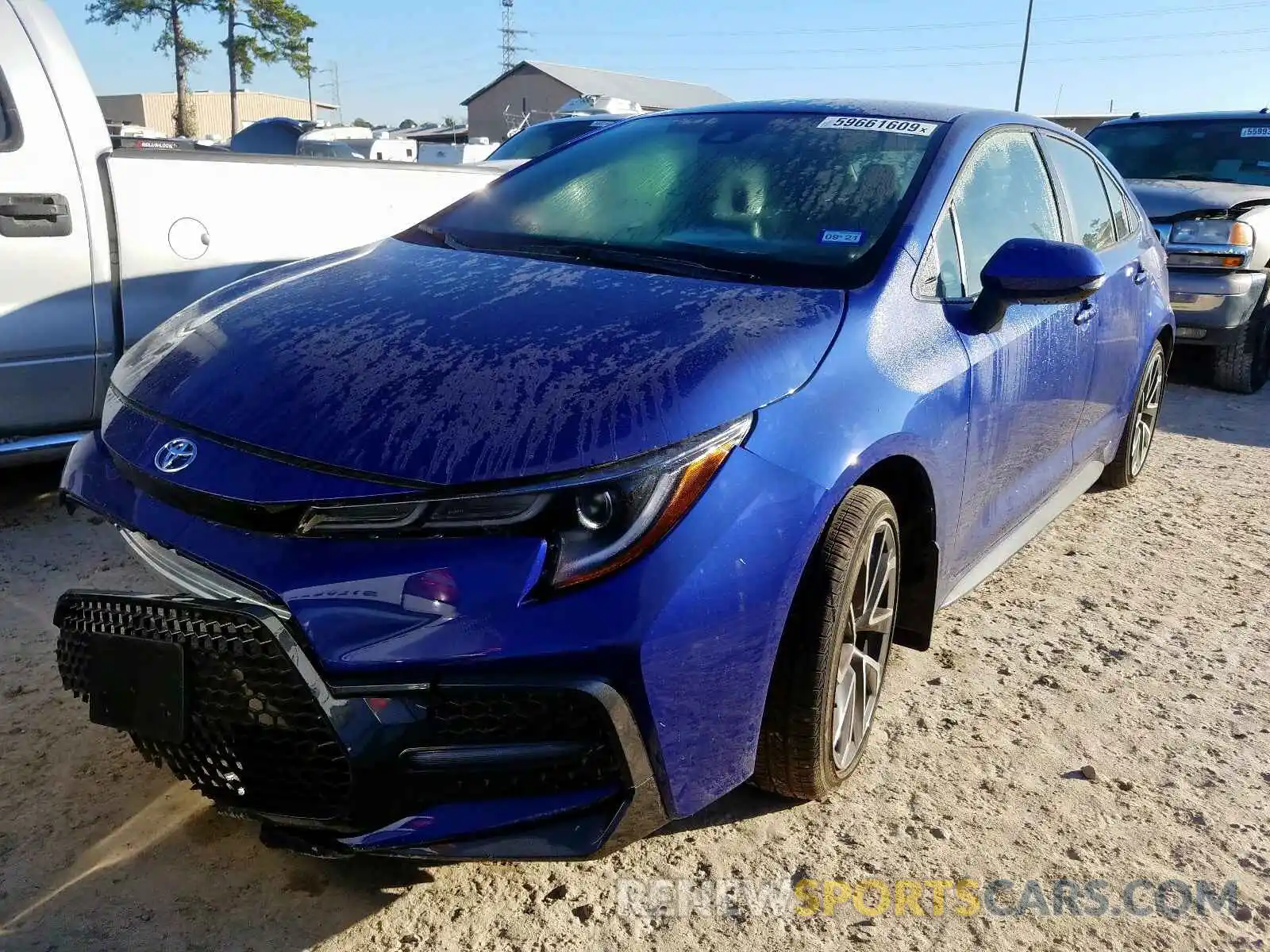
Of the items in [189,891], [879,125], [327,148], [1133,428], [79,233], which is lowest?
[189,891]

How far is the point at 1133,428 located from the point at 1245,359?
10.3 ft

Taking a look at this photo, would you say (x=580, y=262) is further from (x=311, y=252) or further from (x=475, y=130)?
(x=475, y=130)

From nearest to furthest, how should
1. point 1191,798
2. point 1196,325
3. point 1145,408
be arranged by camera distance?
point 1191,798 < point 1145,408 < point 1196,325

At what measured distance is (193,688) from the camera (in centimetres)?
175

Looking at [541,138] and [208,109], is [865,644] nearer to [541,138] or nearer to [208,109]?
[541,138]

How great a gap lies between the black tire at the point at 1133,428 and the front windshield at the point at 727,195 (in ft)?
6.70

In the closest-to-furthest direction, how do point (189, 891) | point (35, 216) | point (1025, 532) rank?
point (189, 891) < point (1025, 532) < point (35, 216)

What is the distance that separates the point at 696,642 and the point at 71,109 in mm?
3108

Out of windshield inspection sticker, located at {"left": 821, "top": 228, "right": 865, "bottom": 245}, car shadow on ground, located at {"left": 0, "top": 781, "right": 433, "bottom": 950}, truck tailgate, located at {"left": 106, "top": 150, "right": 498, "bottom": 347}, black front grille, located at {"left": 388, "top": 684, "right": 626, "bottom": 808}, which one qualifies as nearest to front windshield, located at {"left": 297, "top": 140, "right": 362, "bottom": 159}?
truck tailgate, located at {"left": 106, "top": 150, "right": 498, "bottom": 347}

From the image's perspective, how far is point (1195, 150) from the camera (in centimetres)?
768

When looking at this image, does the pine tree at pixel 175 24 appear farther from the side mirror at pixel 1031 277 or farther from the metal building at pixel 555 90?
the side mirror at pixel 1031 277

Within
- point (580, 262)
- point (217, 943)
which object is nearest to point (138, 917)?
point (217, 943)

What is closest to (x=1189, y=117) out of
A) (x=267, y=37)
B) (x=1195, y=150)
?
(x=1195, y=150)

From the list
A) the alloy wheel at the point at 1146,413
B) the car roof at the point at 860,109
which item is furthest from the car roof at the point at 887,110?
the alloy wheel at the point at 1146,413
